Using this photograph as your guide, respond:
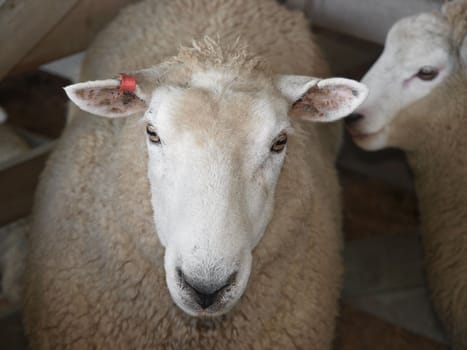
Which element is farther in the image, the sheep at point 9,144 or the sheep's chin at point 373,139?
the sheep at point 9,144

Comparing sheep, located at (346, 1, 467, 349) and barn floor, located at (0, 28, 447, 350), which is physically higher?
sheep, located at (346, 1, 467, 349)

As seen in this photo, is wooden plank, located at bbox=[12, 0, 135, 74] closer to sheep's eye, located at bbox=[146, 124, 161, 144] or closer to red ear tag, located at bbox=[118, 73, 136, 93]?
red ear tag, located at bbox=[118, 73, 136, 93]

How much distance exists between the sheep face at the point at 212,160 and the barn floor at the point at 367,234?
157cm

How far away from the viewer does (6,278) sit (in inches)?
152

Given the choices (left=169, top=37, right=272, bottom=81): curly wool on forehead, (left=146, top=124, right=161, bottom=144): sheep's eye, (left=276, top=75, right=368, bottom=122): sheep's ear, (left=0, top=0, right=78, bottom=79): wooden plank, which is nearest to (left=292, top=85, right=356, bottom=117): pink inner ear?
(left=276, top=75, right=368, bottom=122): sheep's ear

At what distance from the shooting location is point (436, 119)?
3344 millimetres

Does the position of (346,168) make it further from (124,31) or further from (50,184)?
(50,184)

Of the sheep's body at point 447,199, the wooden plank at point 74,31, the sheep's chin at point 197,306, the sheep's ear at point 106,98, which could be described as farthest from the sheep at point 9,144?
the sheep's body at point 447,199

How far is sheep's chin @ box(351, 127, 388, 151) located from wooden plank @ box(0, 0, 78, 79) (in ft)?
5.79

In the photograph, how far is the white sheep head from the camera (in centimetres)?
322

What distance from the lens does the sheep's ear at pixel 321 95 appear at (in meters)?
2.37

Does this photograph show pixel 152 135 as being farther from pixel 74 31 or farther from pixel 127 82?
pixel 74 31

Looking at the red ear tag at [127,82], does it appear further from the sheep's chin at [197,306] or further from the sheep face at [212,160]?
the sheep's chin at [197,306]

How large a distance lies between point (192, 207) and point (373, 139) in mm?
1800
